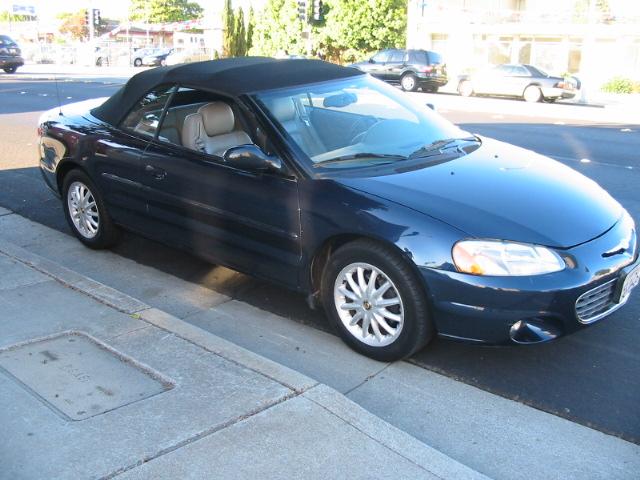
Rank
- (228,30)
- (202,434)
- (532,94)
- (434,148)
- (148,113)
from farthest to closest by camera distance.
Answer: (228,30) → (532,94) → (148,113) → (434,148) → (202,434)

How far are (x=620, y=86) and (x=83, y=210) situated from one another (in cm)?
2828

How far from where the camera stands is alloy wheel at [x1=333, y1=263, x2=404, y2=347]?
376 cm

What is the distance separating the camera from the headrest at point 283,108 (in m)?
4.40

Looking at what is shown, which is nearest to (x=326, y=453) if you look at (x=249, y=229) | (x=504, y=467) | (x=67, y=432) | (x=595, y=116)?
(x=504, y=467)

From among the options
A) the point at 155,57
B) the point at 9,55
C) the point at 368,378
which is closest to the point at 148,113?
the point at 368,378

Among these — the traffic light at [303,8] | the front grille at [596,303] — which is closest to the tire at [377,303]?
the front grille at [596,303]

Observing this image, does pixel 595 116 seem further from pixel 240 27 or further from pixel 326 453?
pixel 240 27

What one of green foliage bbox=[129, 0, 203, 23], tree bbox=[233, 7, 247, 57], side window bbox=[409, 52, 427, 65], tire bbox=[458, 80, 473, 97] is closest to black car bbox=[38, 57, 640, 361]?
tire bbox=[458, 80, 473, 97]

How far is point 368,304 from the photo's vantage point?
3.84 metres

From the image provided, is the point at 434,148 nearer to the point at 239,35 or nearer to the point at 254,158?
the point at 254,158

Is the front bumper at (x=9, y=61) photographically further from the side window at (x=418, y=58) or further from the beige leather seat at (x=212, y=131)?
the beige leather seat at (x=212, y=131)

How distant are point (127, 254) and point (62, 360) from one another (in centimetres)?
220

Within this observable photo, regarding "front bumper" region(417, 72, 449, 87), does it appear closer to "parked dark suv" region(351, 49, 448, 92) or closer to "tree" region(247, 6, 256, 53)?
"parked dark suv" region(351, 49, 448, 92)

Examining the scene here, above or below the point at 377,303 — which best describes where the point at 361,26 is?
above
